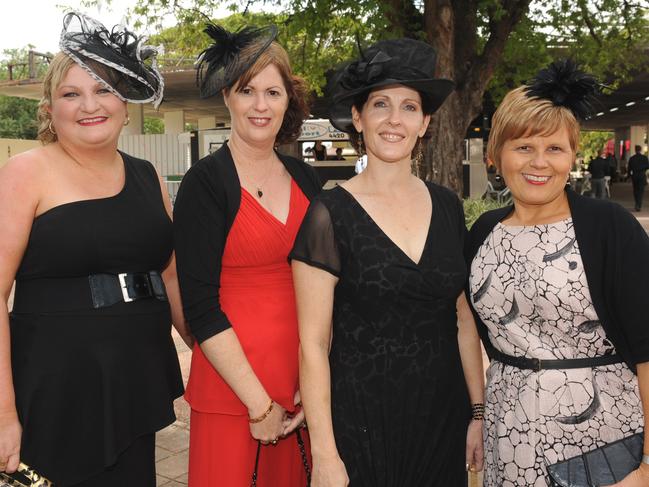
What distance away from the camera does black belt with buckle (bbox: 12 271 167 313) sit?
236 centimetres

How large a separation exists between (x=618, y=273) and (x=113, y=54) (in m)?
1.85

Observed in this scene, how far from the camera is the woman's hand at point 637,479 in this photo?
2072 millimetres

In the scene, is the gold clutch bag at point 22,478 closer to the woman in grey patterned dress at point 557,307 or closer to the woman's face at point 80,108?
the woman's face at point 80,108

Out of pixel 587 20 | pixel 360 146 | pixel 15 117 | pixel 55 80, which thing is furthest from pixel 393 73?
pixel 15 117

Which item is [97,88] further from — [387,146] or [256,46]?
[387,146]

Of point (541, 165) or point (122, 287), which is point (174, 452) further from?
point (541, 165)

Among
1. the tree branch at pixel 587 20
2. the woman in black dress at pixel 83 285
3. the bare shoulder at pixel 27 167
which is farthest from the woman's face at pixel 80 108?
the tree branch at pixel 587 20

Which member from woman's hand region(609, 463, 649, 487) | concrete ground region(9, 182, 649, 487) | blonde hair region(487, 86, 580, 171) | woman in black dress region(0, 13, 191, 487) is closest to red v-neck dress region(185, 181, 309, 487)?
woman in black dress region(0, 13, 191, 487)

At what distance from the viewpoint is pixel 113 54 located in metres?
2.49

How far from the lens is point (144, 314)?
251 centimetres

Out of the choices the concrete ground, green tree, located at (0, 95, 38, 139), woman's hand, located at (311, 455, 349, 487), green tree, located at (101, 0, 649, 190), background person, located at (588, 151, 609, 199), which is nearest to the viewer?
woman's hand, located at (311, 455, 349, 487)

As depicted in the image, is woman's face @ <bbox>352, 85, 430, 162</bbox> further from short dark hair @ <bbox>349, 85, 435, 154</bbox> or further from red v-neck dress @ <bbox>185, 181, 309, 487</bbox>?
red v-neck dress @ <bbox>185, 181, 309, 487</bbox>

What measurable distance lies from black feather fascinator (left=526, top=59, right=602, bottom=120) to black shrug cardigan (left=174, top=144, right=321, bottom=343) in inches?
42.5

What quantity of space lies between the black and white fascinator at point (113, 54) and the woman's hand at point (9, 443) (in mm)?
1172
